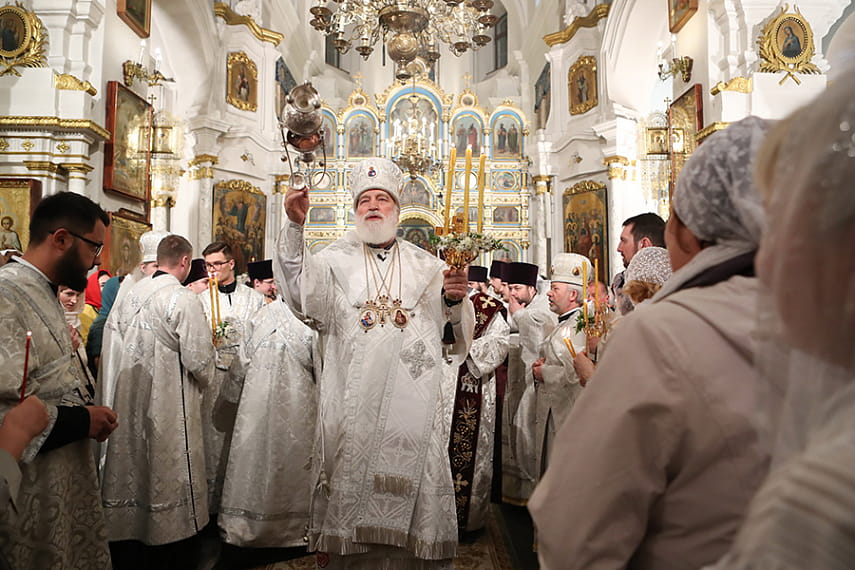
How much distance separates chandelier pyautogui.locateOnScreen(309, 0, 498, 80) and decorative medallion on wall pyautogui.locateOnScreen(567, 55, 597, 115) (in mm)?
3365

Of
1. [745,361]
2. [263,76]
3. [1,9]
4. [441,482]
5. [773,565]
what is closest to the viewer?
[773,565]

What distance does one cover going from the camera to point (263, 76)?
1409 cm

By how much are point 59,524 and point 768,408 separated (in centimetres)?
223

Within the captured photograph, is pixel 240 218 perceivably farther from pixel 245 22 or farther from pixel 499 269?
pixel 499 269

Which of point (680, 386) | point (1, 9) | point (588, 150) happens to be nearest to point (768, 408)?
point (680, 386)

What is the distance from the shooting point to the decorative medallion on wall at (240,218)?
502 inches

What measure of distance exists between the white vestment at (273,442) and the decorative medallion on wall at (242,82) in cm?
1015

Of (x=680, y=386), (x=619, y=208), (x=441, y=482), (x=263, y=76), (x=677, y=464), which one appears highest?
(x=263, y=76)

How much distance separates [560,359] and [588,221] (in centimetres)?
948

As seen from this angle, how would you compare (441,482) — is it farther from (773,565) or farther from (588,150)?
(588,150)

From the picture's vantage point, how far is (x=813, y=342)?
2.27 feet

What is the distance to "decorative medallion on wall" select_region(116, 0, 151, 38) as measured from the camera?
7662mm

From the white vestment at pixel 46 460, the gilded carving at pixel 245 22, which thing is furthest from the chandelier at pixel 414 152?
the white vestment at pixel 46 460

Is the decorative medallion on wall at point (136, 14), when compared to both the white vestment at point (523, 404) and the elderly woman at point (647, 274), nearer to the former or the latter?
the white vestment at point (523, 404)
